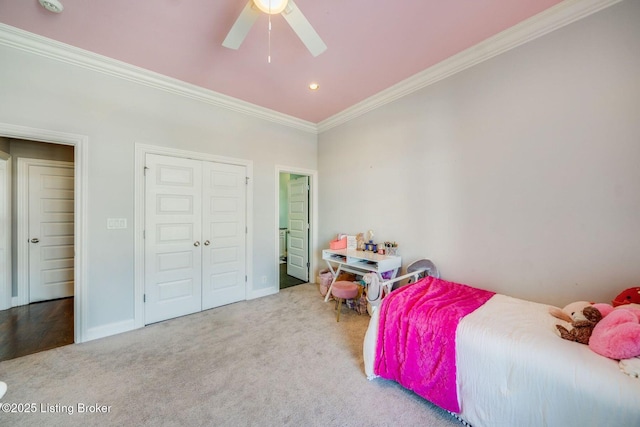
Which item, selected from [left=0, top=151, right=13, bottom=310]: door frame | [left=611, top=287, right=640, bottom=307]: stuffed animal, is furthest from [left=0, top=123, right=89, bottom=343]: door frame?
[left=611, top=287, right=640, bottom=307]: stuffed animal

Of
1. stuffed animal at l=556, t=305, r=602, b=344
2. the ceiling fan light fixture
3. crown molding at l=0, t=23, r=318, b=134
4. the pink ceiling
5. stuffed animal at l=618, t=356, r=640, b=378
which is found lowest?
stuffed animal at l=618, t=356, r=640, b=378

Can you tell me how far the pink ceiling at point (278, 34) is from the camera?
6.12 ft

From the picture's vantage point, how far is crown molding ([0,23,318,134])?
7.07 ft

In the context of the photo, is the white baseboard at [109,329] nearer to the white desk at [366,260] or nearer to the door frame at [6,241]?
the door frame at [6,241]

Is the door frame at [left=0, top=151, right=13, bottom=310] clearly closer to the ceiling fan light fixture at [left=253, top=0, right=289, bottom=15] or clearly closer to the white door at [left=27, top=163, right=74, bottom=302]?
the white door at [left=27, top=163, right=74, bottom=302]

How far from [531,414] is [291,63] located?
336cm

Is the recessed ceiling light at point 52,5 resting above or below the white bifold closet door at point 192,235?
above

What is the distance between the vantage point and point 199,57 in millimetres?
2480

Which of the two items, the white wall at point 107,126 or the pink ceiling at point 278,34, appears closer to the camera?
the pink ceiling at point 278,34

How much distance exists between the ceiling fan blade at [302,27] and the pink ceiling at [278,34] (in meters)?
0.38

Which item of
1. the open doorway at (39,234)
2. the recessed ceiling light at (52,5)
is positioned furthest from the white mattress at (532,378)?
the open doorway at (39,234)

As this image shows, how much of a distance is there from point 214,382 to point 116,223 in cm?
207

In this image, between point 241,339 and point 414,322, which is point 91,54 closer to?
point 241,339

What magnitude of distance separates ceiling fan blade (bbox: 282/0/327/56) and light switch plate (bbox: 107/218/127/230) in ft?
8.91
